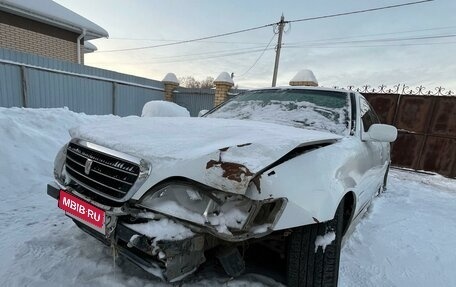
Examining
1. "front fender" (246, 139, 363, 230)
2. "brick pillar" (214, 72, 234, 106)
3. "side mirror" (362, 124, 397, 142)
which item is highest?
"brick pillar" (214, 72, 234, 106)

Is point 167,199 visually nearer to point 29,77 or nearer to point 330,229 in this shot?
point 330,229

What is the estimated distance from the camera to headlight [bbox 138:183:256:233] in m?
Result: 1.53

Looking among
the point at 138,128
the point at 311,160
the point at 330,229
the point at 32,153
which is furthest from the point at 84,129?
the point at 32,153

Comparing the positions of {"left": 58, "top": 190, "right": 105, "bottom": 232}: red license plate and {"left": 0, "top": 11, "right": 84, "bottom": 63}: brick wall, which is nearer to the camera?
{"left": 58, "top": 190, "right": 105, "bottom": 232}: red license plate

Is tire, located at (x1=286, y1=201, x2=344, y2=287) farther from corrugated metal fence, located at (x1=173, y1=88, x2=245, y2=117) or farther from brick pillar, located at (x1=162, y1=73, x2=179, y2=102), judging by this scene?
brick pillar, located at (x1=162, y1=73, x2=179, y2=102)

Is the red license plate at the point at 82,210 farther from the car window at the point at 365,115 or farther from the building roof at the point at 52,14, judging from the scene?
the building roof at the point at 52,14

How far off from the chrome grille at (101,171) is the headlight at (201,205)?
165 mm

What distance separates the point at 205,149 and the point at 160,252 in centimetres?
58

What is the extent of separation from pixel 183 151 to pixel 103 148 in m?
0.58

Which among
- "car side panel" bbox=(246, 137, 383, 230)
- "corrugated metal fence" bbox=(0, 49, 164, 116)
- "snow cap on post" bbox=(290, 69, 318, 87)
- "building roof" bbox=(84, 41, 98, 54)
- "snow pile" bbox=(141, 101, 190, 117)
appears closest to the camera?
"car side panel" bbox=(246, 137, 383, 230)

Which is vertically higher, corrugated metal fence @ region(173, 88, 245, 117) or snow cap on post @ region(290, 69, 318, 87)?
snow cap on post @ region(290, 69, 318, 87)

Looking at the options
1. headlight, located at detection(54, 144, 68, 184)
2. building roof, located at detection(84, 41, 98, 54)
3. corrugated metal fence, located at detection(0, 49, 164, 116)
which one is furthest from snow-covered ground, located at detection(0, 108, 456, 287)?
building roof, located at detection(84, 41, 98, 54)

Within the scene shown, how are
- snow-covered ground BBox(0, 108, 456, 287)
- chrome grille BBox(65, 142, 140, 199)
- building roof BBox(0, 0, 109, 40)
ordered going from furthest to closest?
building roof BBox(0, 0, 109, 40), snow-covered ground BBox(0, 108, 456, 287), chrome grille BBox(65, 142, 140, 199)

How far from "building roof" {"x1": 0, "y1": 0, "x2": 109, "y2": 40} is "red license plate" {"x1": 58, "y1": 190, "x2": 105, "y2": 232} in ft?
35.9
